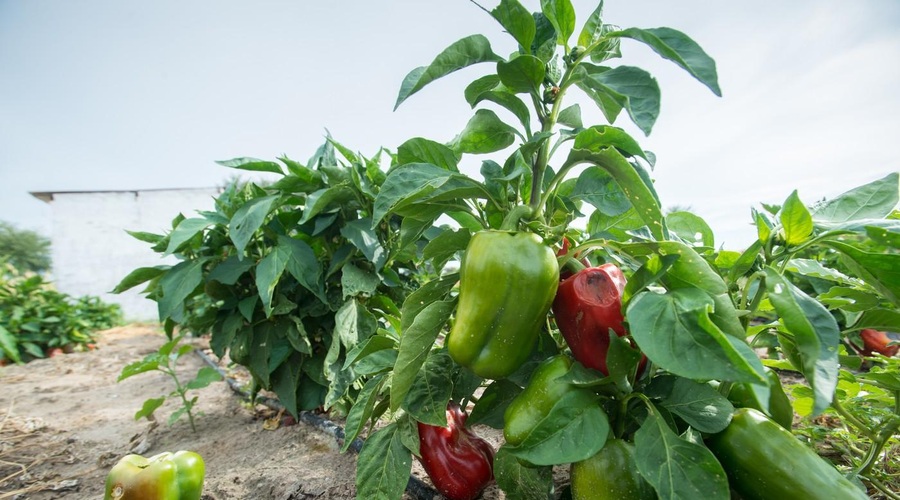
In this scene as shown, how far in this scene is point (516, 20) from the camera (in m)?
0.77

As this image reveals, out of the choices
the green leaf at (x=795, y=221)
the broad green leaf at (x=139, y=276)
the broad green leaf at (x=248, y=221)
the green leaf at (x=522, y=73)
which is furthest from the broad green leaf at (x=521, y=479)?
the broad green leaf at (x=139, y=276)

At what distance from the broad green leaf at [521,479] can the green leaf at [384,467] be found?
0.20 m

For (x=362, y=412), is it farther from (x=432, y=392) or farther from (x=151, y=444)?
(x=151, y=444)

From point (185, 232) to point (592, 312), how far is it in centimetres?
152

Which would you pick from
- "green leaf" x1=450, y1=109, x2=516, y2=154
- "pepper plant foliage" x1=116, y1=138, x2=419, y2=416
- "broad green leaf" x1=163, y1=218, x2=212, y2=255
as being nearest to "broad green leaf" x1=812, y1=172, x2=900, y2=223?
"green leaf" x1=450, y1=109, x2=516, y2=154

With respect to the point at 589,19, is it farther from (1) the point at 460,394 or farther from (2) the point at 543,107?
(1) the point at 460,394

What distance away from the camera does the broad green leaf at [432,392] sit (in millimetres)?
818

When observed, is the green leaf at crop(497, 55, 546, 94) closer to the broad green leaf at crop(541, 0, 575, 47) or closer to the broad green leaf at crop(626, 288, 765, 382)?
the broad green leaf at crop(541, 0, 575, 47)

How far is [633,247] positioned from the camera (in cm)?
70

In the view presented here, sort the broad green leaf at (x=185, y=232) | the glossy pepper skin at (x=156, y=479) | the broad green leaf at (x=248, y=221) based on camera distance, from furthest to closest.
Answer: the broad green leaf at (x=185, y=232) → the broad green leaf at (x=248, y=221) → the glossy pepper skin at (x=156, y=479)

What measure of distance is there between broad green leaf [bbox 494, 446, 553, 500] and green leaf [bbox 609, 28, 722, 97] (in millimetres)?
650

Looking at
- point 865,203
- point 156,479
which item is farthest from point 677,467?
point 156,479

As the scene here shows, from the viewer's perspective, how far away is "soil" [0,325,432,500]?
130cm

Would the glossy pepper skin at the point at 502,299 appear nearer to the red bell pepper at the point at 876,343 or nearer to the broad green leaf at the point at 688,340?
the broad green leaf at the point at 688,340
